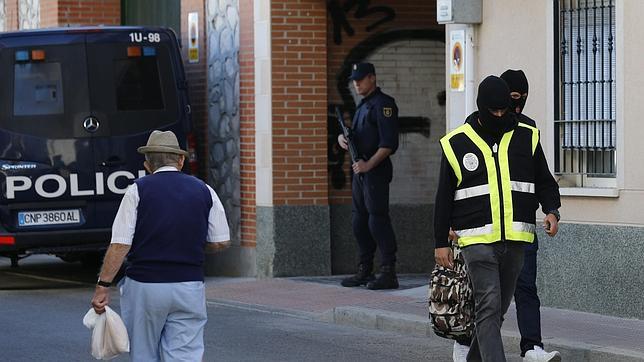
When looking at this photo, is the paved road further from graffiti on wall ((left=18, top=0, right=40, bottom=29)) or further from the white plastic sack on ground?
graffiti on wall ((left=18, top=0, right=40, bottom=29))

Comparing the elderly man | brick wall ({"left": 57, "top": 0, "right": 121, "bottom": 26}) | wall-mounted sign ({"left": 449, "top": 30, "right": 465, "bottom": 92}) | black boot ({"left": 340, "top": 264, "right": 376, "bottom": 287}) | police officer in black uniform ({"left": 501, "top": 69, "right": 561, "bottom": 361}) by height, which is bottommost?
black boot ({"left": 340, "top": 264, "right": 376, "bottom": 287})

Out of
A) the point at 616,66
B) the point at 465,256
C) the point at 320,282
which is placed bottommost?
the point at 320,282

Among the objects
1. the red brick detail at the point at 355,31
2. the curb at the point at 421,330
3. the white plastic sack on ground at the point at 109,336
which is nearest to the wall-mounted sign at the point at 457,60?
the curb at the point at 421,330

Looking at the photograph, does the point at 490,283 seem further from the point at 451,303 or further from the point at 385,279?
the point at 385,279

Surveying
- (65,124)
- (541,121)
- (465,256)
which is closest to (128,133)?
(65,124)

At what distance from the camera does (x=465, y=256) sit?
8.41m

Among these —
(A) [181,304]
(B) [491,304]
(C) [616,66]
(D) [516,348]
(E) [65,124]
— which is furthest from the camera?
(E) [65,124]

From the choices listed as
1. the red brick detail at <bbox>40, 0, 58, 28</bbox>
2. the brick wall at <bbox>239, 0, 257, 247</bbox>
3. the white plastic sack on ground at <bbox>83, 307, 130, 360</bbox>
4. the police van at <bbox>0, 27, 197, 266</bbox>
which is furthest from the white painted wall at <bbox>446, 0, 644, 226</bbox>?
the red brick detail at <bbox>40, 0, 58, 28</bbox>

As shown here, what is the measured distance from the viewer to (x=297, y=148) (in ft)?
50.7

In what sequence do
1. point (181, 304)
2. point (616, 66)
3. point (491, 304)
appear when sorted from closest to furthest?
point (181, 304), point (491, 304), point (616, 66)

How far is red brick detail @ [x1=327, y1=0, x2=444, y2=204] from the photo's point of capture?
51.4ft

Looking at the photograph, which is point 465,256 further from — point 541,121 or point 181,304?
point 541,121

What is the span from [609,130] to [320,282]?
4178 mm

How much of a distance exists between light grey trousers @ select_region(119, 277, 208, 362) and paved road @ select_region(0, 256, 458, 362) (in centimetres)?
302
